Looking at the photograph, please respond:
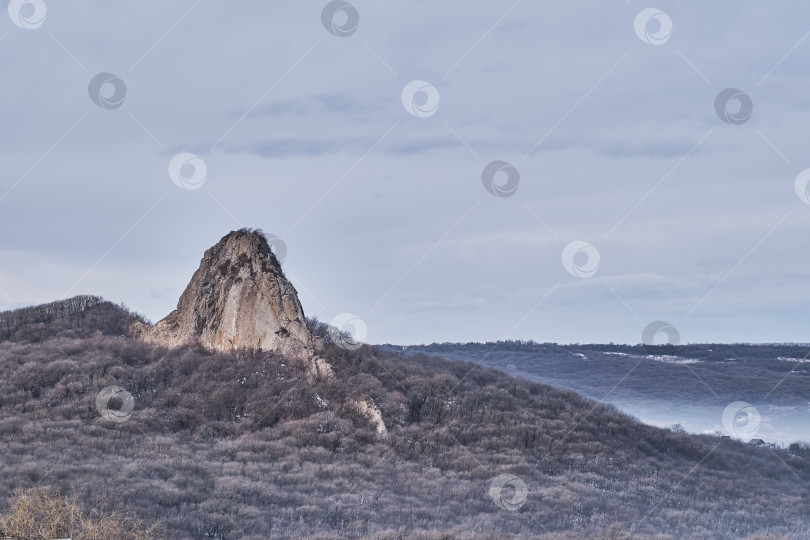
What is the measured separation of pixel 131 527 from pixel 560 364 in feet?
243

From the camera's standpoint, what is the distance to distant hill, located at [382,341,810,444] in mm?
61875

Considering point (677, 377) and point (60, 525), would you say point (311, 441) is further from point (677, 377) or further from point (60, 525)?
point (677, 377)

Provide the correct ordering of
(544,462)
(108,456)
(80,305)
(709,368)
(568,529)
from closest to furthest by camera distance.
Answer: (568,529), (108,456), (544,462), (80,305), (709,368)

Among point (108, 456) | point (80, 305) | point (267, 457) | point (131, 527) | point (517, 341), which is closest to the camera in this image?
point (131, 527)

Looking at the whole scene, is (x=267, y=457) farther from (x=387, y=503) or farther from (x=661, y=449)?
(x=661, y=449)

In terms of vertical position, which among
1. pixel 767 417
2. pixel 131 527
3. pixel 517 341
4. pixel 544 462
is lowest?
pixel 131 527

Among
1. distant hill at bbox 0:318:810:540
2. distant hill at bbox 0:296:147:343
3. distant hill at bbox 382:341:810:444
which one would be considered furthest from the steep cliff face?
distant hill at bbox 382:341:810:444

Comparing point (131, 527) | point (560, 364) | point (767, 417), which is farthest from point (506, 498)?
point (560, 364)

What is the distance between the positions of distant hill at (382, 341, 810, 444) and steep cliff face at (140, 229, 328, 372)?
49.5 feet

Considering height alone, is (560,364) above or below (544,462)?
above

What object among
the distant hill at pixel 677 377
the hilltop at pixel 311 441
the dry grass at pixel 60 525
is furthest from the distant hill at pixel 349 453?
the distant hill at pixel 677 377

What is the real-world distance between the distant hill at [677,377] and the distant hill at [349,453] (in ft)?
48.1

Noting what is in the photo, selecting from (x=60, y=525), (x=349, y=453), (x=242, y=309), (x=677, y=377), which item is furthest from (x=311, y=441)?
(x=677, y=377)

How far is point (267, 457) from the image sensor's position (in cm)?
2622
